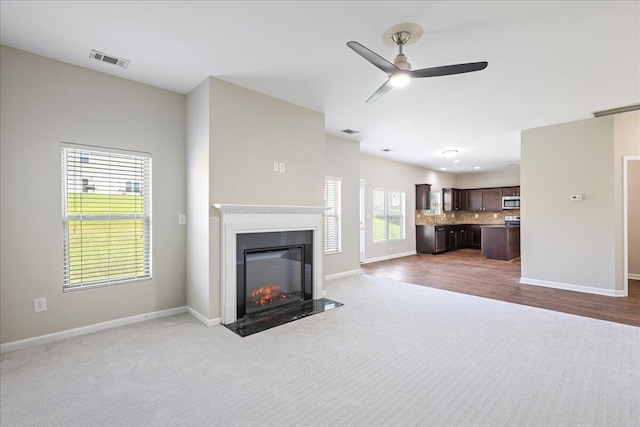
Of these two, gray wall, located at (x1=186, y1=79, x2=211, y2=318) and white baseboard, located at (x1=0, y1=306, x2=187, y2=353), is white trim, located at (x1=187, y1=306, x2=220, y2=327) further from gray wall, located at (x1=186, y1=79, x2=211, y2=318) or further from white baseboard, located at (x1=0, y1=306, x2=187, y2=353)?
white baseboard, located at (x1=0, y1=306, x2=187, y2=353)

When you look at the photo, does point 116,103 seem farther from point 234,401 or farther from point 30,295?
point 234,401

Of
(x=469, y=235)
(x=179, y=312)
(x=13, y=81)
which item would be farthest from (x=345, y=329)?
(x=469, y=235)

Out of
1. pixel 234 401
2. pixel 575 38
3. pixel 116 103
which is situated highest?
pixel 575 38

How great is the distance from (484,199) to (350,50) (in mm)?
10195

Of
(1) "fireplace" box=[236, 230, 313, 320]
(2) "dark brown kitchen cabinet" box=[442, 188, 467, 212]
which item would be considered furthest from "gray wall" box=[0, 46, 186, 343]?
(2) "dark brown kitchen cabinet" box=[442, 188, 467, 212]

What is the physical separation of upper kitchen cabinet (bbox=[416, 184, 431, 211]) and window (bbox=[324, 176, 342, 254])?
442cm

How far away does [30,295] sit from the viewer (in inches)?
114

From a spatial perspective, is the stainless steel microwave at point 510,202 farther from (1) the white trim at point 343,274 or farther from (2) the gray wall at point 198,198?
(2) the gray wall at point 198,198

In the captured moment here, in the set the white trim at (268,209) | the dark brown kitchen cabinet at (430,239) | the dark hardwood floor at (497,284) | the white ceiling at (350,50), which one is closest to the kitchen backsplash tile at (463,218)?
the dark brown kitchen cabinet at (430,239)

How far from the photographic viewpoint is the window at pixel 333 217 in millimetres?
5953

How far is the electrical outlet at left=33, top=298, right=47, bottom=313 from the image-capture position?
2.93m

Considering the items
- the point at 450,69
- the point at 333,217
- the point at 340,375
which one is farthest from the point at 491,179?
the point at 340,375

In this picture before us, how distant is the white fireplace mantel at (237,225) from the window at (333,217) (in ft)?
5.56

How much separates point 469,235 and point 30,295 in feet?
39.4
